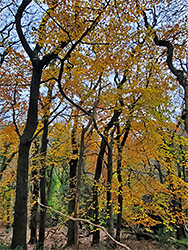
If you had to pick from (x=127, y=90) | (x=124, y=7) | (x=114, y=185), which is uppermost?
(x=124, y=7)

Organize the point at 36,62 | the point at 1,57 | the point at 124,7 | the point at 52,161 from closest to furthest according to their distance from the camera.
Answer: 1. the point at 124,7
2. the point at 36,62
3. the point at 1,57
4. the point at 52,161

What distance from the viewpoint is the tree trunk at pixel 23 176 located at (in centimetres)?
479

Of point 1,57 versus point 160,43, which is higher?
point 1,57

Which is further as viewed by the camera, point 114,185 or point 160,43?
point 114,185

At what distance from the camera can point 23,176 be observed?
5.32 metres

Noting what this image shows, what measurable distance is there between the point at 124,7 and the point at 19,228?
665 centimetres

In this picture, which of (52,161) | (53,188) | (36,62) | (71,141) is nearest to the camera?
(36,62)

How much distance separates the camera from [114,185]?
308 inches

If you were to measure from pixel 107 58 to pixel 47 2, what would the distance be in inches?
93.2

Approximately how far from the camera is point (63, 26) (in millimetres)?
4781

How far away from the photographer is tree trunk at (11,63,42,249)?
4795 millimetres

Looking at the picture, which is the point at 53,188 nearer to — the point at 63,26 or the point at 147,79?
the point at 147,79

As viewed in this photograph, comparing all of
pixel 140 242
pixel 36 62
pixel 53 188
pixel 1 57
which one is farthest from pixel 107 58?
pixel 53 188

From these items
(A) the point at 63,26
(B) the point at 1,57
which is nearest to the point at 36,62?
(A) the point at 63,26
